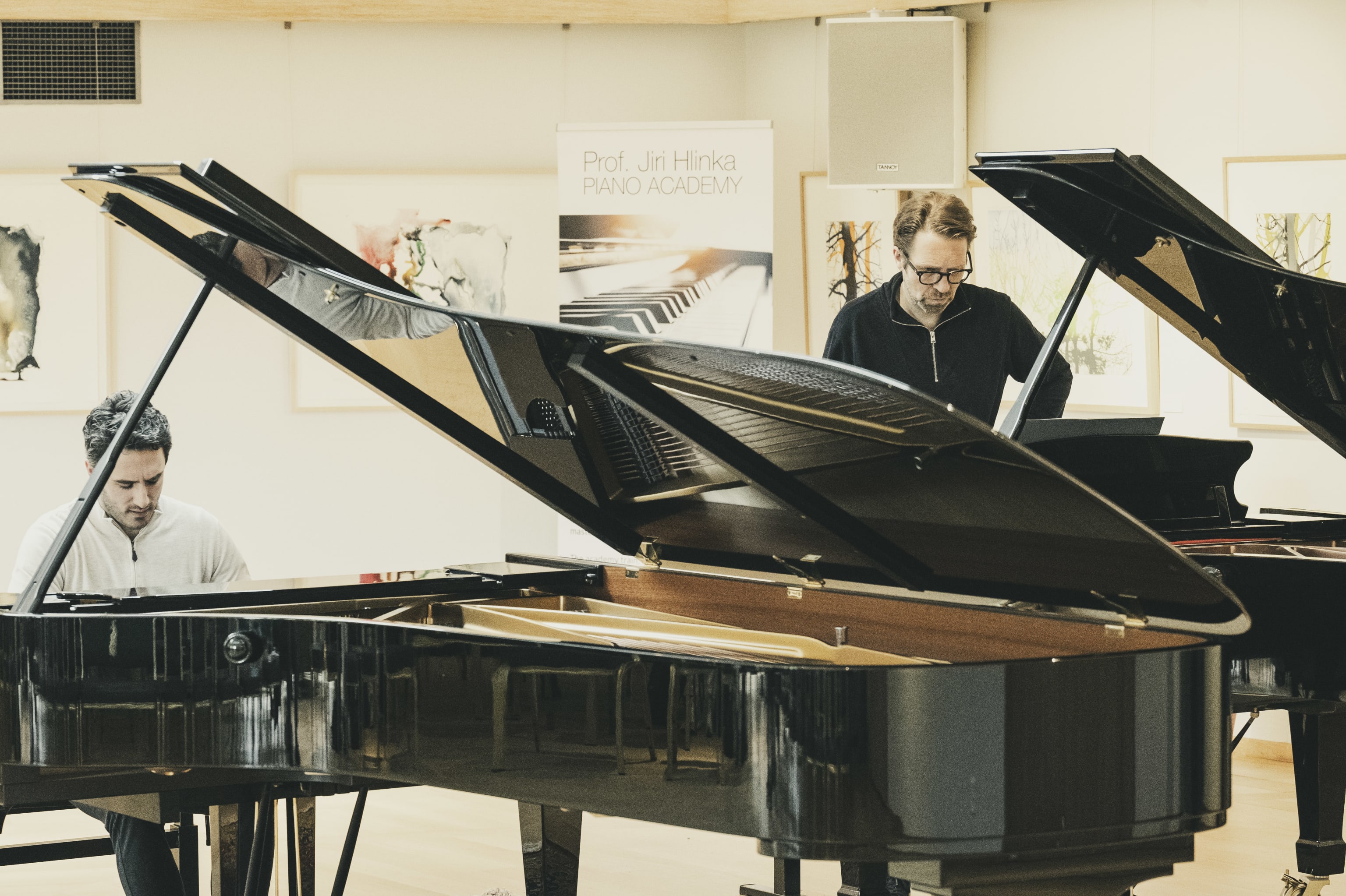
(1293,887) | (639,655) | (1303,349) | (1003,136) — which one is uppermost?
(1003,136)

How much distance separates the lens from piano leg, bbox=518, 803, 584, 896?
2.98 meters

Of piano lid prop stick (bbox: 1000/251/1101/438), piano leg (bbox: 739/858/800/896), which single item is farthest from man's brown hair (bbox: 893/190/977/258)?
piano leg (bbox: 739/858/800/896)

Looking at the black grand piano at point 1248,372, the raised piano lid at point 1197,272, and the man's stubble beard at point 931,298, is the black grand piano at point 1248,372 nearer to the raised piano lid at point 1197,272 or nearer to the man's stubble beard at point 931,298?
the raised piano lid at point 1197,272

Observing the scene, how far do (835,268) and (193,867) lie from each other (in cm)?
410

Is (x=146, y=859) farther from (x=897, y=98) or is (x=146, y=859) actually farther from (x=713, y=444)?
(x=897, y=98)

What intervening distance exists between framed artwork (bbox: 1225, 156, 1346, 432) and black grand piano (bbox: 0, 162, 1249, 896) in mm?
2973

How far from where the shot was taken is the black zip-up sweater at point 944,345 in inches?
168

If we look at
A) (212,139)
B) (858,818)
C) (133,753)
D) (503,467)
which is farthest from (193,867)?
(212,139)

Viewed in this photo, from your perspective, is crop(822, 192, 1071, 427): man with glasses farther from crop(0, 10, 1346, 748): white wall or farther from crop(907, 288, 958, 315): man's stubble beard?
crop(0, 10, 1346, 748): white wall

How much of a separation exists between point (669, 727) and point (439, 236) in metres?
4.45

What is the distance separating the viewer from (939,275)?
4105 mm

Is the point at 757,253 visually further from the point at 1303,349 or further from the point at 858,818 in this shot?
the point at 858,818

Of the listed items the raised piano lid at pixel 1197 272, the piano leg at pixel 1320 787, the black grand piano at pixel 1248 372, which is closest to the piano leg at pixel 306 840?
the black grand piano at pixel 1248 372

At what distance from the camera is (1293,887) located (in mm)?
3291
